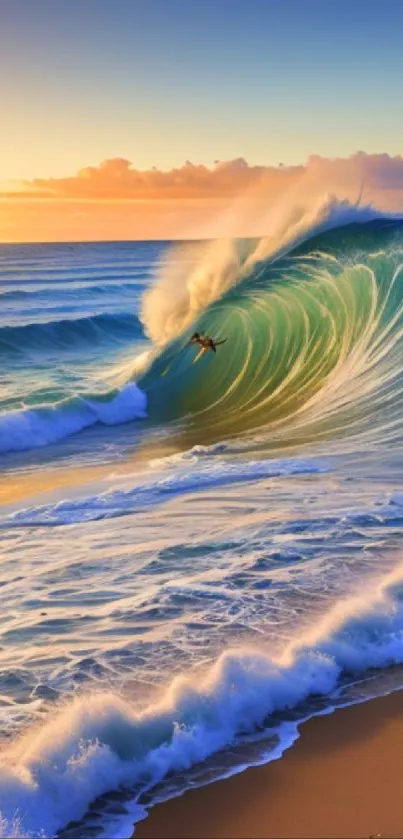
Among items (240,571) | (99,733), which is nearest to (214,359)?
(240,571)

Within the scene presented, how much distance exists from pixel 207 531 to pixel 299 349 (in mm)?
7483

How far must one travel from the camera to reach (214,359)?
14.6 metres

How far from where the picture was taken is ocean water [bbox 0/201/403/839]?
417 centimetres

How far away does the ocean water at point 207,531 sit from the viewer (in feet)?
13.7

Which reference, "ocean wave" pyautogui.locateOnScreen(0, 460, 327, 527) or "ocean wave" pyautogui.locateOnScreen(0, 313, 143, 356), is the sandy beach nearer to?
"ocean wave" pyautogui.locateOnScreen(0, 460, 327, 527)

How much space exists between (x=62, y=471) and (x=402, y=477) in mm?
3411

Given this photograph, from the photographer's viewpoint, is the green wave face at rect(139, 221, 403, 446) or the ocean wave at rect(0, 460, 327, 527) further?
the green wave face at rect(139, 221, 403, 446)

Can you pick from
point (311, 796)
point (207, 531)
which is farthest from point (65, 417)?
point (311, 796)

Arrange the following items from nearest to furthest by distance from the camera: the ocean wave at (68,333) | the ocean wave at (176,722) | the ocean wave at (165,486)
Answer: the ocean wave at (176,722) < the ocean wave at (165,486) < the ocean wave at (68,333)

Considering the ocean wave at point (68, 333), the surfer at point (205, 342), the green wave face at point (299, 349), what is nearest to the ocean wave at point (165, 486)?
the green wave face at point (299, 349)

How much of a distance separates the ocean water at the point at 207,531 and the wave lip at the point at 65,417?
1.3 inches

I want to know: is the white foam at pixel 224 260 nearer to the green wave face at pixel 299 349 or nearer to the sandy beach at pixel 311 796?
the green wave face at pixel 299 349

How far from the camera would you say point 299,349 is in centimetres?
1402

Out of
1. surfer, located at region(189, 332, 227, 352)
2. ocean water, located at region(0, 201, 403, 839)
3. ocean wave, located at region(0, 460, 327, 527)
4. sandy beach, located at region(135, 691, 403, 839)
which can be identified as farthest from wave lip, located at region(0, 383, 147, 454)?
sandy beach, located at region(135, 691, 403, 839)
